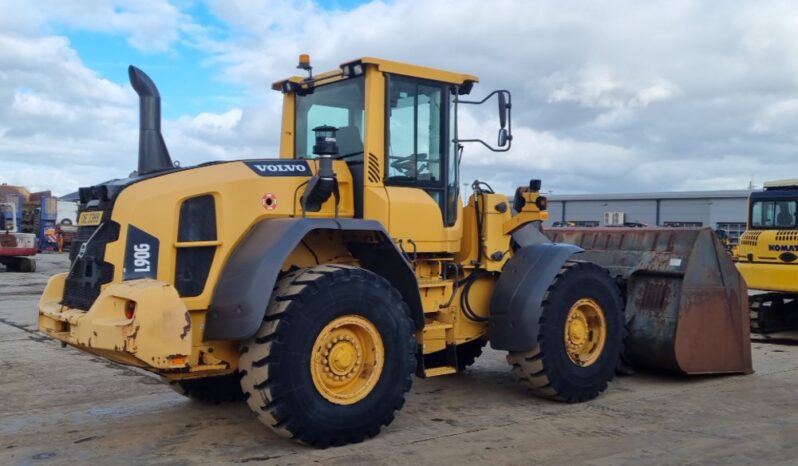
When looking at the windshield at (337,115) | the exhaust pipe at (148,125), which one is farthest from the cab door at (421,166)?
the exhaust pipe at (148,125)

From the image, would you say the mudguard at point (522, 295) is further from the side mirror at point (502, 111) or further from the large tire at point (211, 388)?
the large tire at point (211, 388)

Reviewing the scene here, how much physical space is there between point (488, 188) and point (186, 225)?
A: 116 inches

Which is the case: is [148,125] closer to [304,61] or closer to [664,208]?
[304,61]

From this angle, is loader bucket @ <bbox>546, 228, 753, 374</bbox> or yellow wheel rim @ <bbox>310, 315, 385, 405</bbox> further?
loader bucket @ <bbox>546, 228, 753, 374</bbox>

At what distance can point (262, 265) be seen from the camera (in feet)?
16.2

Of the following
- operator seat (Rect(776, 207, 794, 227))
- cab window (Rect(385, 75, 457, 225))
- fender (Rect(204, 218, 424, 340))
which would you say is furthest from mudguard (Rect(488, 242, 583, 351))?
operator seat (Rect(776, 207, 794, 227))

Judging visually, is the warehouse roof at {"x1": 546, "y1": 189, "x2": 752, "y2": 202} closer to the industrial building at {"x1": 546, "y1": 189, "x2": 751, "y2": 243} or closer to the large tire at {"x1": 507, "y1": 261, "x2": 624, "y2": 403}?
the industrial building at {"x1": 546, "y1": 189, "x2": 751, "y2": 243}

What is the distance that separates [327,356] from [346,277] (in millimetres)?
551

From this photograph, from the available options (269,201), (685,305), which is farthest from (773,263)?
(269,201)

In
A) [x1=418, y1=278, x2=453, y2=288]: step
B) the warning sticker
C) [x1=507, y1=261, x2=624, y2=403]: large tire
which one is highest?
the warning sticker

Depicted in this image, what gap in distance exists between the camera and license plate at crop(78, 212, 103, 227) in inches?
213

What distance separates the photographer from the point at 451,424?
5969 millimetres

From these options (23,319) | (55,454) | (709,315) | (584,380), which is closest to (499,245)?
(584,380)

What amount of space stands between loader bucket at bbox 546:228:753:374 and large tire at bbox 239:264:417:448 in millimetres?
3246
